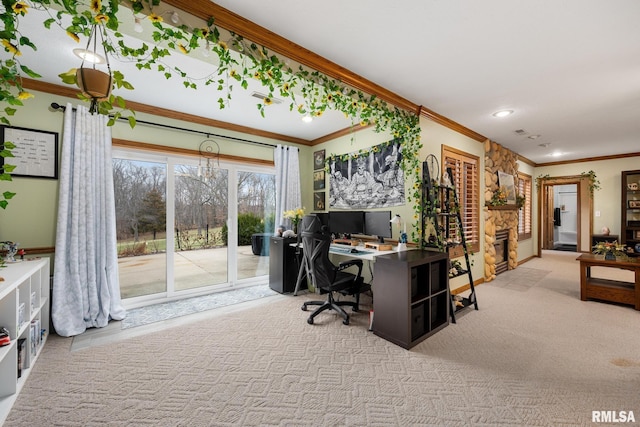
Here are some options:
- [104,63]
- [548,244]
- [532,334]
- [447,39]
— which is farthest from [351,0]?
[548,244]

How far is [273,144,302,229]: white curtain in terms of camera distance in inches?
184

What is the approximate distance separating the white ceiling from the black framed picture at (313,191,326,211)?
1.48 meters

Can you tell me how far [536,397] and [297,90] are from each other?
3.27m

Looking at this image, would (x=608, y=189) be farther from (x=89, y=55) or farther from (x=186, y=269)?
(x=89, y=55)

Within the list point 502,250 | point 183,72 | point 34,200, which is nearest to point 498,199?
point 502,250

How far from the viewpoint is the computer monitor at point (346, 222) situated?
12.6ft

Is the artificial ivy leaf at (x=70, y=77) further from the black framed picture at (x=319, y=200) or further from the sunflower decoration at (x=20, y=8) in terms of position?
the black framed picture at (x=319, y=200)

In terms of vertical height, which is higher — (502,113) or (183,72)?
(502,113)

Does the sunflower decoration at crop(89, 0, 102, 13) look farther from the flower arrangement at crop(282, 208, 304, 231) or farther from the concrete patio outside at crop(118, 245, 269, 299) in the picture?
the flower arrangement at crop(282, 208, 304, 231)

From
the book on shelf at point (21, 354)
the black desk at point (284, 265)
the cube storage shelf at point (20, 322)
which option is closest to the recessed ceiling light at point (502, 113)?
the black desk at point (284, 265)

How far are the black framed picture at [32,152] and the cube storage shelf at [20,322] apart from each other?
0.97 m

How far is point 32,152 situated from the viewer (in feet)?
9.29

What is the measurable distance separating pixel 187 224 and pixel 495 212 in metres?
5.31

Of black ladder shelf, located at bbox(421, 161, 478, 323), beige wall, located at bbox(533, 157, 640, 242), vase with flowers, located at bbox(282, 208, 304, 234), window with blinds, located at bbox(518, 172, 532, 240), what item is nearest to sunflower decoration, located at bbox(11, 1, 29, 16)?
black ladder shelf, located at bbox(421, 161, 478, 323)
